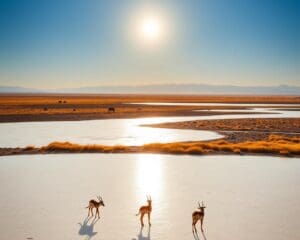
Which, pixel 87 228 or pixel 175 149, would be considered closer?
pixel 87 228

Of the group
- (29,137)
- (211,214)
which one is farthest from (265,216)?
(29,137)

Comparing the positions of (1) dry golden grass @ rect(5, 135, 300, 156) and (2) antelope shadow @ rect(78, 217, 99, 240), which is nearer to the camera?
(2) antelope shadow @ rect(78, 217, 99, 240)

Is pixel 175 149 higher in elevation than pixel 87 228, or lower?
lower

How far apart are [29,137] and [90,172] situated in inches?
529

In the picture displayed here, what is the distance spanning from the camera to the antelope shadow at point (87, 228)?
306 inches

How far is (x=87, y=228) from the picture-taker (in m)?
8.15

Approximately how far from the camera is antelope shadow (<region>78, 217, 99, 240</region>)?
306 inches

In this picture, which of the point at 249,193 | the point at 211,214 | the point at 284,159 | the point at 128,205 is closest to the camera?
the point at 211,214

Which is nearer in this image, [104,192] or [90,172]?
[104,192]

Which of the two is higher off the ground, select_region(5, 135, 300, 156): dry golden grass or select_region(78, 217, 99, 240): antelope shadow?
select_region(78, 217, 99, 240): antelope shadow

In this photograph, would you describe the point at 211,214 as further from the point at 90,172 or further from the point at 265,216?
the point at 90,172

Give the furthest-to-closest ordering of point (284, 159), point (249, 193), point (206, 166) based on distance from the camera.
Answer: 1. point (284, 159)
2. point (206, 166)
3. point (249, 193)

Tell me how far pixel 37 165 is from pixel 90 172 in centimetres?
306

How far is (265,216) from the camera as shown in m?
8.92
